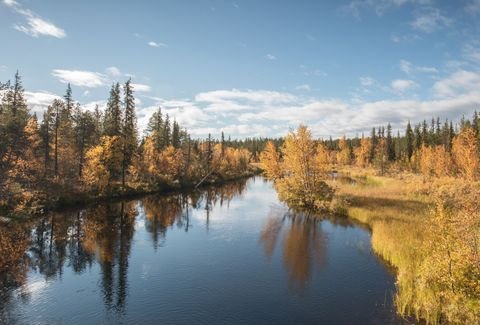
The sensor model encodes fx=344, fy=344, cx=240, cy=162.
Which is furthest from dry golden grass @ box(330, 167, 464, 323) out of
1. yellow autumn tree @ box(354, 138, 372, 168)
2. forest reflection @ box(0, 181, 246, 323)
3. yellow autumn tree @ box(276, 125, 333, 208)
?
yellow autumn tree @ box(354, 138, 372, 168)

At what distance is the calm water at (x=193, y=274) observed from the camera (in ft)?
58.2

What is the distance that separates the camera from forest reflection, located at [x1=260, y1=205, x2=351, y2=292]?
2433 centimetres

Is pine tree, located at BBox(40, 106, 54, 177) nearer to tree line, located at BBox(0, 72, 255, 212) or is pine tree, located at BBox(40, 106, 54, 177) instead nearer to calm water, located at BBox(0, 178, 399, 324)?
tree line, located at BBox(0, 72, 255, 212)

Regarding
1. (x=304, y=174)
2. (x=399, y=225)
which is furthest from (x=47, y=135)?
(x=399, y=225)

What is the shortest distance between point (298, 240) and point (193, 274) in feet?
41.5

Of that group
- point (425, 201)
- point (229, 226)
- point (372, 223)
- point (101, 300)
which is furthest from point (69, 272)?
point (425, 201)

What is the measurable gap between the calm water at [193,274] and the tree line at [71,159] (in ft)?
20.8

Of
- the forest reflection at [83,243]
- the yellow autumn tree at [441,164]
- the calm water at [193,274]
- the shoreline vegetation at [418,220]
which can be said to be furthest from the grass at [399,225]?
the yellow autumn tree at [441,164]

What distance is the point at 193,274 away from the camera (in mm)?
23281

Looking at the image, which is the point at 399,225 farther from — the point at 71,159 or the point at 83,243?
the point at 71,159

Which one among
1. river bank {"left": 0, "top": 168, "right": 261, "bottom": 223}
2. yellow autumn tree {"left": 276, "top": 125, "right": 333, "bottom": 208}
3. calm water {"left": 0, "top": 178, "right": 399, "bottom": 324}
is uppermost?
yellow autumn tree {"left": 276, "top": 125, "right": 333, "bottom": 208}

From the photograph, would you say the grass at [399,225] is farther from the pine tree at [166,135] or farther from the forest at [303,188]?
the pine tree at [166,135]

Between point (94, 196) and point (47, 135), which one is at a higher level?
point (47, 135)

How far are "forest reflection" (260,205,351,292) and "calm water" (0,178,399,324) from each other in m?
0.11
